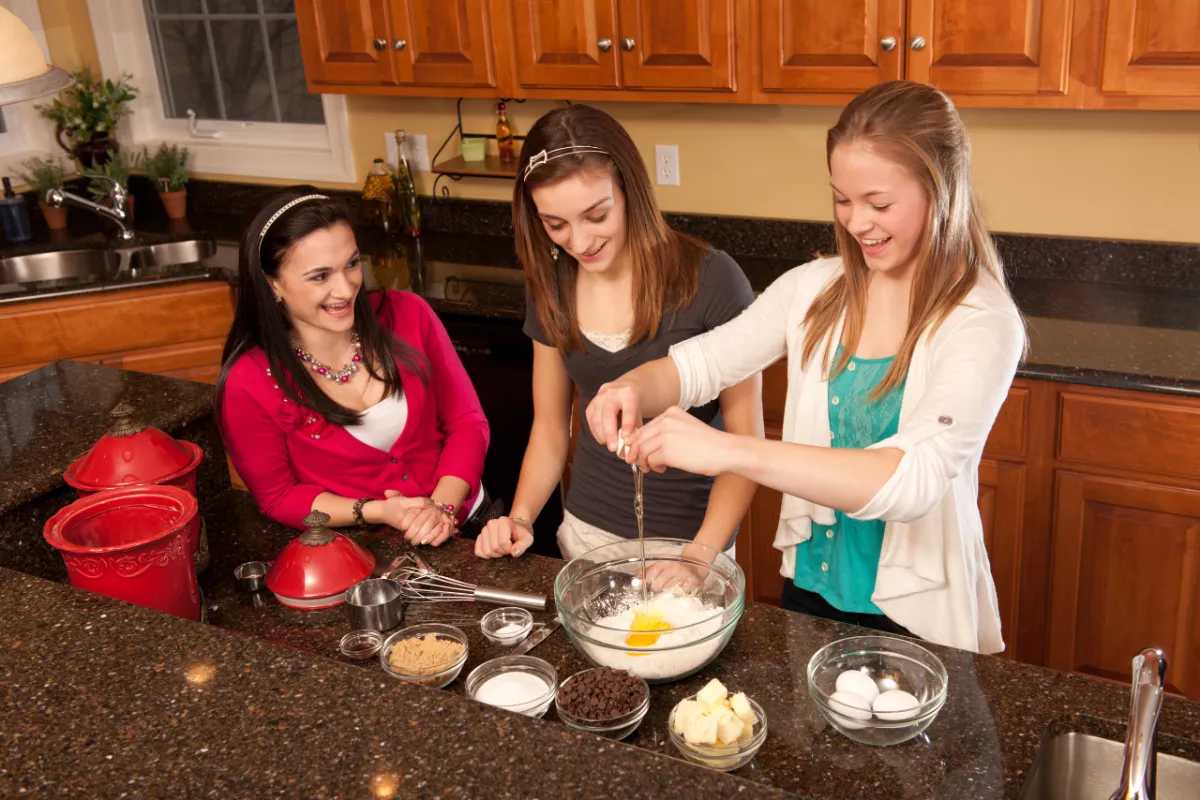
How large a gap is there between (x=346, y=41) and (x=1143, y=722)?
2868mm

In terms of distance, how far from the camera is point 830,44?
2.56 metres

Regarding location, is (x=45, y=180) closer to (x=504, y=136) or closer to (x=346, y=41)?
(x=346, y=41)

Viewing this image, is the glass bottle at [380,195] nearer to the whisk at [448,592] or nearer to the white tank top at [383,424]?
the white tank top at [383,424]

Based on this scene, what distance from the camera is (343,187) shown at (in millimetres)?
3893

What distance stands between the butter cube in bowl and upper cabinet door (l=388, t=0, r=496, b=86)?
222 cm

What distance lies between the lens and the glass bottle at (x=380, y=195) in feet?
12.0

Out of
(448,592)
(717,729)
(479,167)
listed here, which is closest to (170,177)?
(479,167)

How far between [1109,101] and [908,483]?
4.76 feet

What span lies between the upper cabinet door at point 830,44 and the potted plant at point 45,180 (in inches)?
100

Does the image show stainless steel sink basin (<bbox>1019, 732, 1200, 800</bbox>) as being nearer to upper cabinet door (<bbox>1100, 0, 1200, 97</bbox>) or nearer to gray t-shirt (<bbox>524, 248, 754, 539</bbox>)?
gray t-shirt (<bbox>524, 248, 754, 539</bbox>)

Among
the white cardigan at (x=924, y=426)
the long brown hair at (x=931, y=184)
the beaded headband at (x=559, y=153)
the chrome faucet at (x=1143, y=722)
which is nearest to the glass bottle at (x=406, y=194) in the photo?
the beaded headband at (x=559, y=153)

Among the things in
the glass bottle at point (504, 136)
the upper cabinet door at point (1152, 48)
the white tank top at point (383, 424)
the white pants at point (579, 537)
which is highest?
the upper cabinet door at point (1152, 48)

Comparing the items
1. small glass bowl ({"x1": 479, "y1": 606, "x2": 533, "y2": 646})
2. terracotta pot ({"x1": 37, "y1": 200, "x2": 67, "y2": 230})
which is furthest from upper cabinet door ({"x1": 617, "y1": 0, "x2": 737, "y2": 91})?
terracotta pot ({"x1": 37, "y1": 200, "x2": 67, "y2": 230})

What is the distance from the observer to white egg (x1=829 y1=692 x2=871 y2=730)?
119 cm
